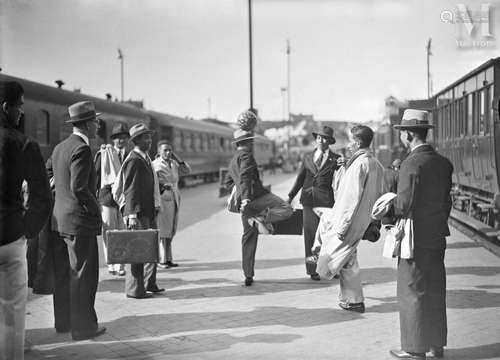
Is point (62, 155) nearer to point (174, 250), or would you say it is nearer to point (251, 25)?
point (174, 250)

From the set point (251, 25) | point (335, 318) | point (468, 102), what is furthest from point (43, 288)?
→ point (251, 25)

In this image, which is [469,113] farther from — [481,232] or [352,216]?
[352,216]

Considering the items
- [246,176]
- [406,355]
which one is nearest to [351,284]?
[406,355]

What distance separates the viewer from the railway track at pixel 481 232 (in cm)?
915

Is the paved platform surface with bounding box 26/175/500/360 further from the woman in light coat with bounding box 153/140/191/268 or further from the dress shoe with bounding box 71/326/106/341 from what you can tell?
the woman in light coat with bounding box 153/140/191/268

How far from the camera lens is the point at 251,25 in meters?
19.5

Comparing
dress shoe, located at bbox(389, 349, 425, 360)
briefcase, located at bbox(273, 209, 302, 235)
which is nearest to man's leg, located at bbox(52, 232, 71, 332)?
briefcase, located at bbox(273, 209, 302, 235)

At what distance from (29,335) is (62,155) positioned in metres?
1.65

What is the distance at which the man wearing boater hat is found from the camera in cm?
733

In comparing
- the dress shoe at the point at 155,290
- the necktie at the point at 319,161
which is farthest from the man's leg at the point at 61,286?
the necktie at the point at 319,161

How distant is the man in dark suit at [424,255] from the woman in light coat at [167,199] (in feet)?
14.4

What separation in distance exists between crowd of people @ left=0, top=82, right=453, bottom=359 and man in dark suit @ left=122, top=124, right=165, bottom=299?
1 centimetres

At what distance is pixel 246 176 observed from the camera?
265 inches

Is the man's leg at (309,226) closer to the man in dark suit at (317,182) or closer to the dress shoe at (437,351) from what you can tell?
the man in dark suit at (317,182)
